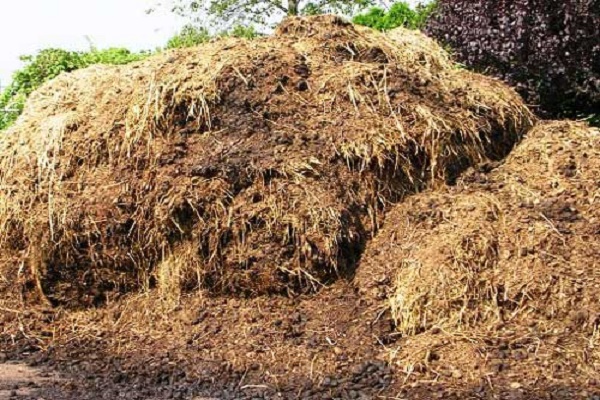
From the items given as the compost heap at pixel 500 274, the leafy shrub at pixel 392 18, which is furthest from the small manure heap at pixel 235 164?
the leafy shrub at pixel 392 18

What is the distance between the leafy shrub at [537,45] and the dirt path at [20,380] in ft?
18.1

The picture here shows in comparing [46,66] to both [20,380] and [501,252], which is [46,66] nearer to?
[20,380]

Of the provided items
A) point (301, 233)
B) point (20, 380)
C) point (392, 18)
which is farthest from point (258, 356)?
point (392, 18)

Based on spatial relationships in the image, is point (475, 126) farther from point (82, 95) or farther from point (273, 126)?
point (82, 95)

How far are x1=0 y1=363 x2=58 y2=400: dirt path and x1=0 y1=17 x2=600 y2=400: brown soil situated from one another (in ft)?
0.19

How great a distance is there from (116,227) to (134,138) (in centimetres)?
68

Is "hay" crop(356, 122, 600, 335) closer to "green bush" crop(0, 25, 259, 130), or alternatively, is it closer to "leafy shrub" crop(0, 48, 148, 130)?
"green bush" crop(0, 25, 259, 130)

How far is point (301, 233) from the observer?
5.47 meters

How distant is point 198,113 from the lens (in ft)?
19.7

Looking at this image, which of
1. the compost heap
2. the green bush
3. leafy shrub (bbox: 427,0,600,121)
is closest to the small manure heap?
the compost heap

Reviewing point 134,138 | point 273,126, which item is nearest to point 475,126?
point 273,126

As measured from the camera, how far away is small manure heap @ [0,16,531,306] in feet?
18.3

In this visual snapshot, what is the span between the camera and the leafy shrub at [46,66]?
418 inches

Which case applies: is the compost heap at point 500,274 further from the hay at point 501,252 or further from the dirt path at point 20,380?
the dirt path at point 20,380
